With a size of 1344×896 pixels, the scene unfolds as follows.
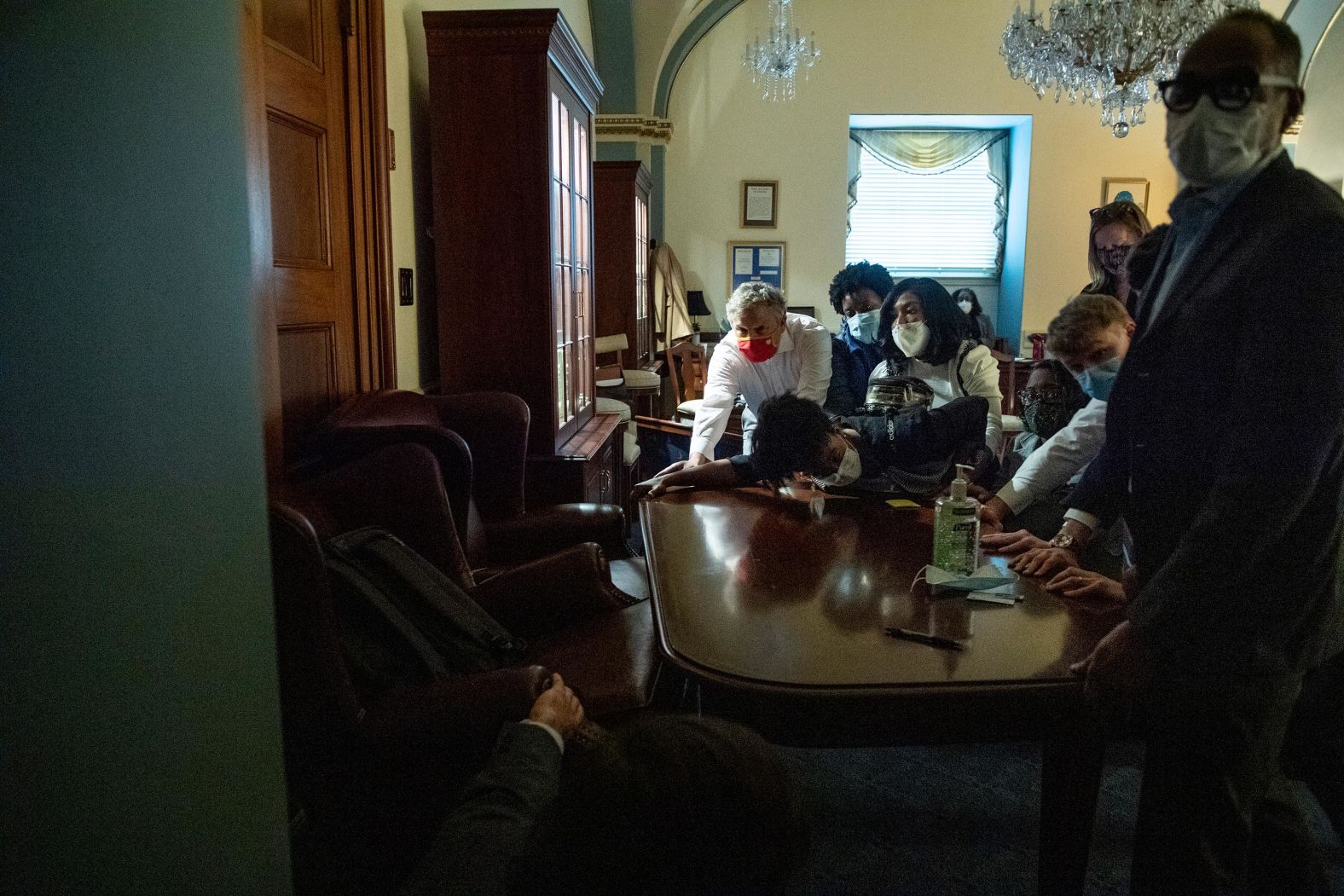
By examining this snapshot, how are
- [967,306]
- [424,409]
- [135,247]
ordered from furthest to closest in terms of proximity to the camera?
[967,306] < [424,409] < [135,247]

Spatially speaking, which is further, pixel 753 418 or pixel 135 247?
pixel 753 418

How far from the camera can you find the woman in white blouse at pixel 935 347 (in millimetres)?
2637

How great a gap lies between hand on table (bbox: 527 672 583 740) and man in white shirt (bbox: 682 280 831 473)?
65.4 inches

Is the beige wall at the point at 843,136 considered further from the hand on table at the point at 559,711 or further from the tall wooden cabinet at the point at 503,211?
the hand on table at the point at 559,711

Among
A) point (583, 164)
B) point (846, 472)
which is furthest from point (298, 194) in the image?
point (583, 164)

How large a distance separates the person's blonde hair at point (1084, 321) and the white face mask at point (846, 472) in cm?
48

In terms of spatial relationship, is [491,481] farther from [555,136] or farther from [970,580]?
[970,580]

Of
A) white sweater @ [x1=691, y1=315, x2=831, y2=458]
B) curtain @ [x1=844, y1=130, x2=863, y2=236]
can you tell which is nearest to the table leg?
white sweater @ [x1=691, y1=315, x2=831, y2=458]

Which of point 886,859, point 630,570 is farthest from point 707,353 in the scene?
point 886,859

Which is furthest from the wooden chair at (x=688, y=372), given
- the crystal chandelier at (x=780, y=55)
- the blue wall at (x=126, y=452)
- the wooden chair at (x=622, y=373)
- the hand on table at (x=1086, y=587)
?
the blue wall at (x=126, y=452)

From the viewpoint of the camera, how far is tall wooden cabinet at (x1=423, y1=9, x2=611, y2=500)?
2.72 meters

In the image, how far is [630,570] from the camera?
A: 96.4 inches

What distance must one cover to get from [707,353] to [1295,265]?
569cm

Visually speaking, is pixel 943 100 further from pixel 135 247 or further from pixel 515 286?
pixel 135 247
